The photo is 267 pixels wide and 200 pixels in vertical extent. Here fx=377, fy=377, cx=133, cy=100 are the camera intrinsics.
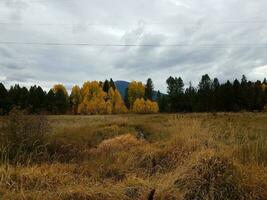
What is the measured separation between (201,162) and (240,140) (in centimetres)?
239

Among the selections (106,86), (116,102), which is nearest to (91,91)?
(116,102)

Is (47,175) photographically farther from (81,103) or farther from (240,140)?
(81,103)

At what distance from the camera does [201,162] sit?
18.2 feet

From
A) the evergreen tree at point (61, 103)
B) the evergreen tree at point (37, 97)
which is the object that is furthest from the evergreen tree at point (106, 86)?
the evergreen tree at point (37, 97)

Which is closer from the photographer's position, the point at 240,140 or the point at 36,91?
the point at 240,140

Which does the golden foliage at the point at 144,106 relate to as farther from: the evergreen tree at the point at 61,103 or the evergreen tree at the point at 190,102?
the evergreen tree at the point at 61,103

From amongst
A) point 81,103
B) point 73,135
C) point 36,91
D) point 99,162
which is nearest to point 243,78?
point 81,103

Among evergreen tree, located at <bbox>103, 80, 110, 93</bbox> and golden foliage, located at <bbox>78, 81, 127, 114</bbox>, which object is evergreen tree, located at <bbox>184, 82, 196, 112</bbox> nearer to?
golden foliage, located at <bbox>78, 81, 127, 114</bbox>

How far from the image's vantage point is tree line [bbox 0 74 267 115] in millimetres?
75250

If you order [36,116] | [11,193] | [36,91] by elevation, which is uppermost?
[36,91]

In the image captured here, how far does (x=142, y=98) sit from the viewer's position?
4144 inches

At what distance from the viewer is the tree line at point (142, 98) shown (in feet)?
247

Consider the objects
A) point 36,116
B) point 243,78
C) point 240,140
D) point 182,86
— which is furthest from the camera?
point 182,86

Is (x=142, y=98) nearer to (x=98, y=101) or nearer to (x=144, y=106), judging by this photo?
(x=144, y=106)
